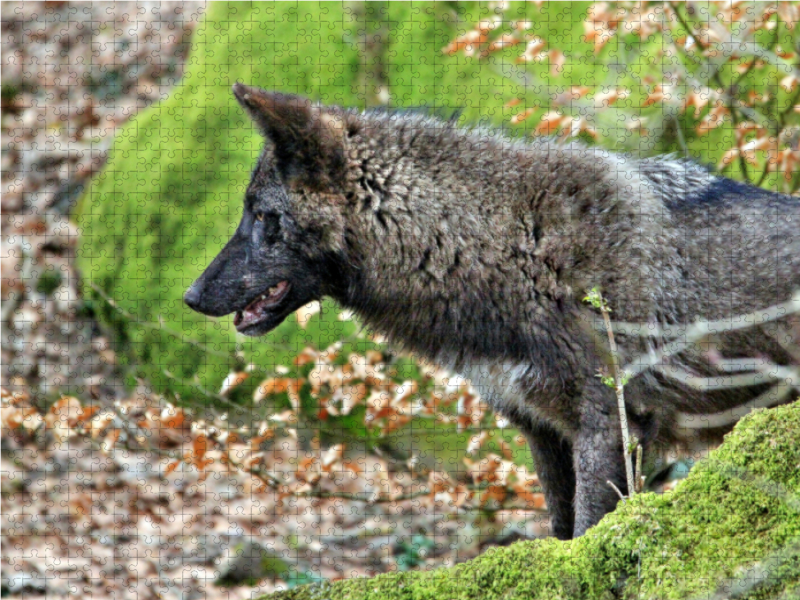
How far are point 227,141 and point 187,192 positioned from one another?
704 mm

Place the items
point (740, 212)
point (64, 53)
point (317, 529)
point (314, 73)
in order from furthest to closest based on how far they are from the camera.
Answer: point (64, 53)
point (314, 73)
point (317, 529)
point (740, 212)

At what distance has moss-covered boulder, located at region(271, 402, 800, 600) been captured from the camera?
102 inches

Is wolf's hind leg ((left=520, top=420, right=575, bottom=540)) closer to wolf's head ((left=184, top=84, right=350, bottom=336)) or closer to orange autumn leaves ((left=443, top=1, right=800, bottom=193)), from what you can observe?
wolf's head ((left=184, top=84, right=350, bottom=336))

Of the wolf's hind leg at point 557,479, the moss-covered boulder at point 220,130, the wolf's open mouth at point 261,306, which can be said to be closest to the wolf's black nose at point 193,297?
the wolf's open mouth at point 261,306

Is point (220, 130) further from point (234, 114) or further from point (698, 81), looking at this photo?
point (698, 81)

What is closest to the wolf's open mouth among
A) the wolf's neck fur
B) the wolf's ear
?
the wolf's neck fur

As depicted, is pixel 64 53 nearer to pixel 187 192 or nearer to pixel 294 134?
pixel 187 192

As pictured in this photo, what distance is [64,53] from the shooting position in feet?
44.7

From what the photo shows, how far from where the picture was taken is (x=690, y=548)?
2.72 metres

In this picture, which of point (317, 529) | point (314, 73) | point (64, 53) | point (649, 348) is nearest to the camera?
point (649, 348)

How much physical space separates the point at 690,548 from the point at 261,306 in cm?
303

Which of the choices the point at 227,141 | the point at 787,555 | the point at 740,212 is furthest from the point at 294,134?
the point at 227,141
